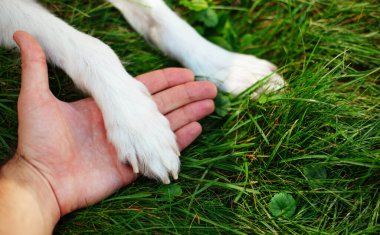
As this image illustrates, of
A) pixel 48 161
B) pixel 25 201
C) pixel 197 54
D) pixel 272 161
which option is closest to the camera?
pixel 25 201

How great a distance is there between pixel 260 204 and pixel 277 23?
5.45 feet

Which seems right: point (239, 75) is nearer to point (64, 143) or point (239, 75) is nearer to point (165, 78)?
point (165, 78)

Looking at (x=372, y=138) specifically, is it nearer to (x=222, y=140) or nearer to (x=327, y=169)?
(x=327, y=169)

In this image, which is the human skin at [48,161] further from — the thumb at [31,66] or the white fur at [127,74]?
the white fur at [127,74]

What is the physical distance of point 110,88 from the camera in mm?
2668

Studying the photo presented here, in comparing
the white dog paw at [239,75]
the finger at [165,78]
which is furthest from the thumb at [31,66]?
the white dog paw at [239,75]

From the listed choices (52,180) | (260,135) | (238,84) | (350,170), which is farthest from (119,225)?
(350,170)

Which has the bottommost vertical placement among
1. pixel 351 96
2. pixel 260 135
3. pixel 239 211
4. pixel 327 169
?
pixel 239 211

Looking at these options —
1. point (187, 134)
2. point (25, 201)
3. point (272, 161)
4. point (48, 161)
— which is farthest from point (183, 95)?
point (25, 201)

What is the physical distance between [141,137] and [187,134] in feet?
1.43

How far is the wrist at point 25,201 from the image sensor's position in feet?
7.98

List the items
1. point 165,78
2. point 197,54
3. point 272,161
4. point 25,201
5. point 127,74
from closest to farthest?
point 25,201, point 127,74, point 272,161, point 165,78, point 197,54

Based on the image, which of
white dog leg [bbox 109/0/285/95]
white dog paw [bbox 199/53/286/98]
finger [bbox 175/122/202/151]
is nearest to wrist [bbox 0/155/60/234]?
finger [bbox 175/122/202/151]

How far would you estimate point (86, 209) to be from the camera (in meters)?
2.70
